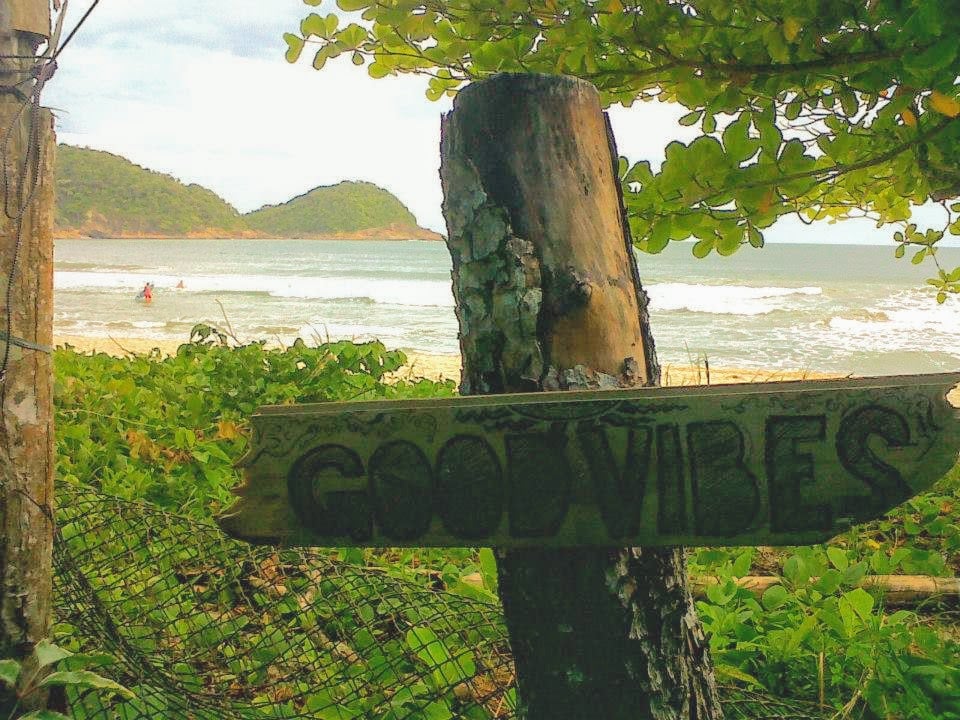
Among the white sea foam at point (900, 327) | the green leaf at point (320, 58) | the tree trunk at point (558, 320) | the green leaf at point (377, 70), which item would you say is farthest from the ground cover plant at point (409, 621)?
the white sea foam at point (900, 327)

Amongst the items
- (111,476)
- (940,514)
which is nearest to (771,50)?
(940,514)

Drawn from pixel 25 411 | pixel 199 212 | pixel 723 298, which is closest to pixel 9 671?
pixel 25 411

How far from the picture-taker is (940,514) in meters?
3.30

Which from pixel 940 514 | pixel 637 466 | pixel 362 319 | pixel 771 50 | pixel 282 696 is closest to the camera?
pixel 637 466

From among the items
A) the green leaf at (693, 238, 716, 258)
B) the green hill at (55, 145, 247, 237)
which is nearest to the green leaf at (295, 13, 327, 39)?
the green leaf at (693, 238, 716, 258)

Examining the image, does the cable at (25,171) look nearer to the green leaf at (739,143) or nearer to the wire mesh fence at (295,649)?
the wire mesh fence at (295,649)

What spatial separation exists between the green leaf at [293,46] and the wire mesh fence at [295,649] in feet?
4.66

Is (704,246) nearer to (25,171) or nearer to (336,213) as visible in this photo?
(25,171)

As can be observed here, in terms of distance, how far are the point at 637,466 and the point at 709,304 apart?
2256 cm

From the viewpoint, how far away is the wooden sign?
1146 mm

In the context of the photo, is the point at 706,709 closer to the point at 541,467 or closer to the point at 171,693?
the point at 541,467

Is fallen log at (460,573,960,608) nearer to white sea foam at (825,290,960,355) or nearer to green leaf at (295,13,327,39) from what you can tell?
green leaf at (295,13,327,39)

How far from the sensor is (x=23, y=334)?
72.9 inches

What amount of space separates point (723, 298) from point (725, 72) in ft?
77.7
